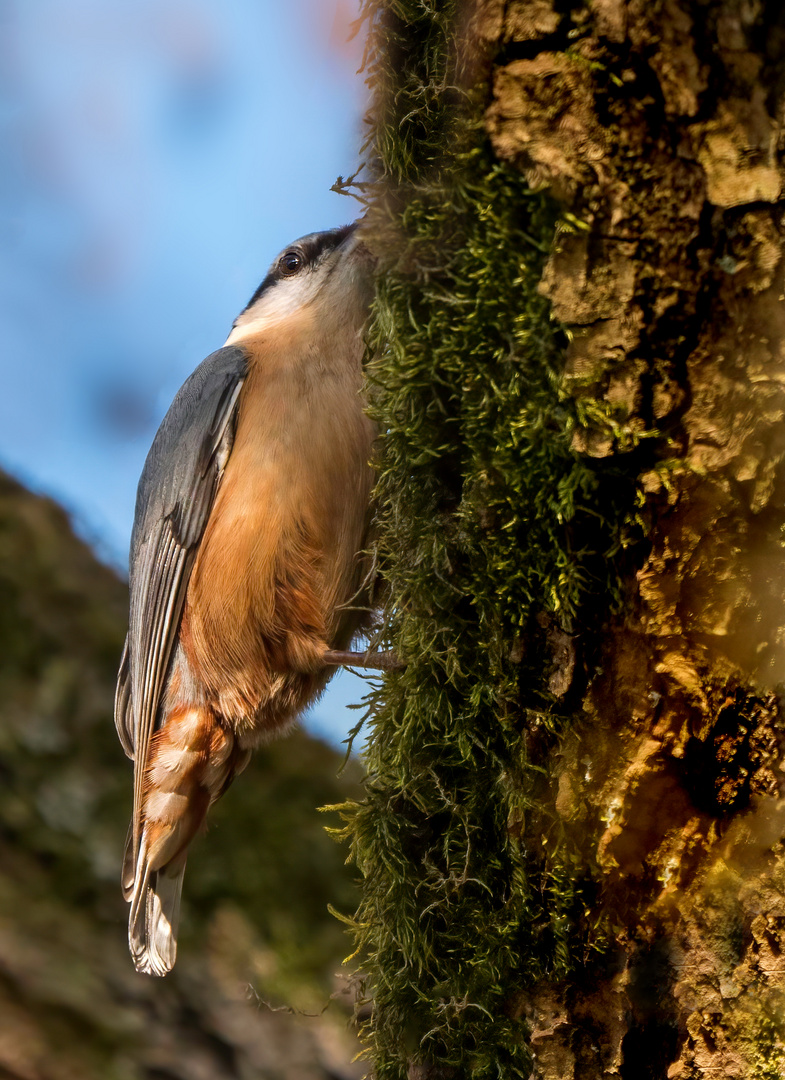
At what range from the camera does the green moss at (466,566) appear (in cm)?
119

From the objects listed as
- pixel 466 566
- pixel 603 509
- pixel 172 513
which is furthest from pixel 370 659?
pixel 172 513

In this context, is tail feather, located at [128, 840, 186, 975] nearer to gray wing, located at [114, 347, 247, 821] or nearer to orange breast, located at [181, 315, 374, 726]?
gray wing, located at [114, 347, 247, 821]

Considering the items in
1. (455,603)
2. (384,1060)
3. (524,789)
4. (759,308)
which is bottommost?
(384,1060)

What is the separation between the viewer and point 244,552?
7.16 feet

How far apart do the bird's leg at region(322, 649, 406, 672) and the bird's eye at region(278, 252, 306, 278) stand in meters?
1.09

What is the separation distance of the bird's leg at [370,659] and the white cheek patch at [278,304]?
956 millimetres

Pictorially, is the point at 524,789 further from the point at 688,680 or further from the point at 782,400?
the point at 782,400

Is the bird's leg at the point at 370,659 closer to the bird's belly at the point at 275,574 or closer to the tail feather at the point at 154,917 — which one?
the bird's belly at the point at 275,574

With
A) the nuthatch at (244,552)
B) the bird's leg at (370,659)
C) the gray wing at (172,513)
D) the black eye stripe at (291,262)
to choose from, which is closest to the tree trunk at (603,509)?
the bird's leg at (370,659)

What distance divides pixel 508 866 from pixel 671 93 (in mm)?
1067

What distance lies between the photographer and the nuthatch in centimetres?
211

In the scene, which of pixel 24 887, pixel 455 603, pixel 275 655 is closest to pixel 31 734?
pixel 24 887

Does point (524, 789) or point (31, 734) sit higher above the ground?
point (524, 789)

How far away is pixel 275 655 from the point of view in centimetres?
226
